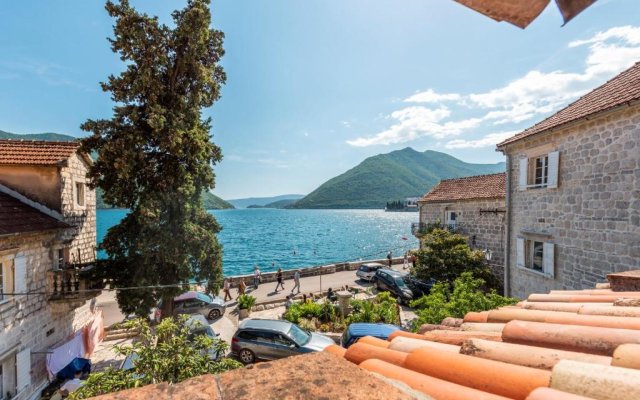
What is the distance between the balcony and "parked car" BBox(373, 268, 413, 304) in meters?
14.5

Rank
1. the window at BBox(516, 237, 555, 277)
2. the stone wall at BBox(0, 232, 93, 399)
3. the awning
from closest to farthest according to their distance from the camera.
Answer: the awning, the stone wall at BBox(0, 232, 93, 399), the window at BBox(516, 237, 555, 277)

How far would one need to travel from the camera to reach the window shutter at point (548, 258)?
30.2 feet

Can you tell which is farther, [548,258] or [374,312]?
[374,312]

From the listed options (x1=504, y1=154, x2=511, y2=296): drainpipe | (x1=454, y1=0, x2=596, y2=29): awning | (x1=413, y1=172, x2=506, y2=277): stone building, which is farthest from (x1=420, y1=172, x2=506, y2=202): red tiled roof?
(x1=454, y1=0, x2=596, y2=29): awning

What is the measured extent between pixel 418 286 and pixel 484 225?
550 cm

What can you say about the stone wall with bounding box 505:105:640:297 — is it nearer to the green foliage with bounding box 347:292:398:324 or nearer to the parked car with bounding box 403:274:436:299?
the green foliage with bounding box 347:292:398:324

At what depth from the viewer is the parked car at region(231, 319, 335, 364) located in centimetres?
988

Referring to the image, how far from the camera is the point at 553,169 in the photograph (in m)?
9.12

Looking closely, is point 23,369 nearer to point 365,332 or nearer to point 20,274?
point 20,274

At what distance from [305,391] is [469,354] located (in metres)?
1.28

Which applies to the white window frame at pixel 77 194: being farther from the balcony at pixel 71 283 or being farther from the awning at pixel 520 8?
the awning at pixel 520 8

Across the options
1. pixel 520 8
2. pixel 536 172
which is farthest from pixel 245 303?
pixel 520 8

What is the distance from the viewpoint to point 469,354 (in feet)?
6.49

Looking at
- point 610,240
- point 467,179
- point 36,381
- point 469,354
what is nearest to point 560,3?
point 469,354
